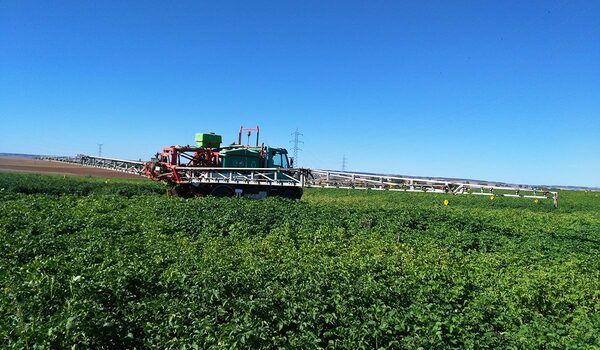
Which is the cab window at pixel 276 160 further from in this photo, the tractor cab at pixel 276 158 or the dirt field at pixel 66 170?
the dirt field at pixel 66 170

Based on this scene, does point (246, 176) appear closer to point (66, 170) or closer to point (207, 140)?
point (207, 140)

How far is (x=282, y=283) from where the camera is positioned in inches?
275

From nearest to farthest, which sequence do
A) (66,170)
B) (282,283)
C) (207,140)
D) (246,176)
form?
(282,283), (246,176), (207,140), (66,170)

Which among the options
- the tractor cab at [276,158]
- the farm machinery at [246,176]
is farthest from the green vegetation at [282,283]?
the tractor cab at [276,158]

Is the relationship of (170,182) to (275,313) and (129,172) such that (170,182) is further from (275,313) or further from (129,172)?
(275,313)

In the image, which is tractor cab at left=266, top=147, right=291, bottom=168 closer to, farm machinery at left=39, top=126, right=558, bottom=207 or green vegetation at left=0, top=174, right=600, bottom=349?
Result: farm machinery at left=39, top=126, right=558, bottom=207

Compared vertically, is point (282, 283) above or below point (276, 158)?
below

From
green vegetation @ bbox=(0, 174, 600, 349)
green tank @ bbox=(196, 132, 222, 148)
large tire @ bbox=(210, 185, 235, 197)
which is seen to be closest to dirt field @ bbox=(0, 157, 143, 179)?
green tank @ bbox=(196, 132, 222, 148)

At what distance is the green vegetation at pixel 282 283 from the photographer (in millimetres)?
4977

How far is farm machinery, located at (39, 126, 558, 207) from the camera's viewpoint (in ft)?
66.5

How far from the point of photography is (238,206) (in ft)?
51.4

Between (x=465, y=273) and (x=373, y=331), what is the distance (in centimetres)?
450

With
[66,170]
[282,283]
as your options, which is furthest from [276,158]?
[66,170]

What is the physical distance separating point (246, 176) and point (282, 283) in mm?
13980
